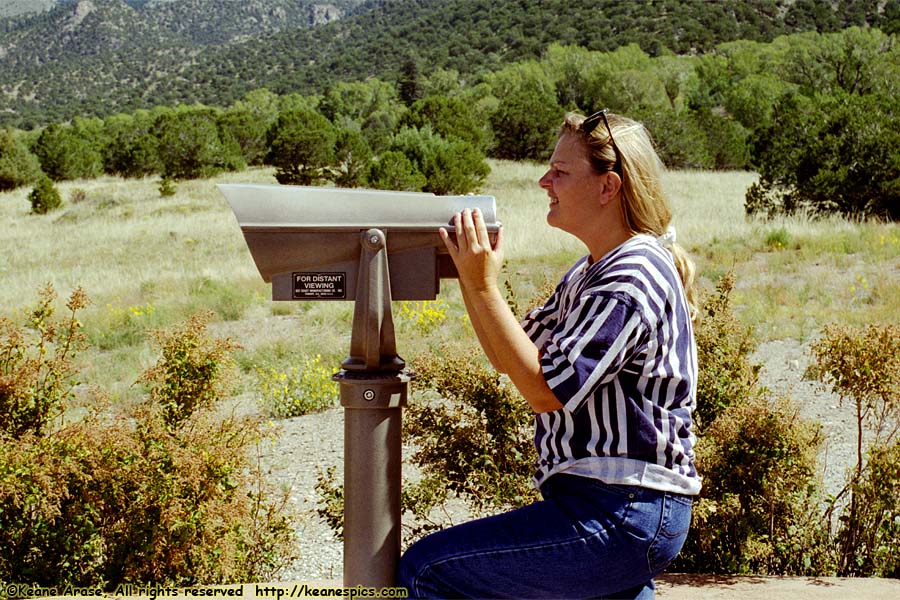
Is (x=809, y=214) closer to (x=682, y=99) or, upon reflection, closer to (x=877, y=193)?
(x=877, y=193)

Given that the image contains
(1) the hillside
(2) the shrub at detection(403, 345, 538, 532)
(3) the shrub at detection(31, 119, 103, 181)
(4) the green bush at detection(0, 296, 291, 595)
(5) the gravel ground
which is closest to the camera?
(4) the green bush at detection(0, 296, 291, 595)

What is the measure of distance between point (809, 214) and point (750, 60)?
37.1 metres

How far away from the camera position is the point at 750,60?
4866 centimetres


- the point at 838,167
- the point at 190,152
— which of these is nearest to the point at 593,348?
the point at 838,167

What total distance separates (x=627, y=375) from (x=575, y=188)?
1.24ft

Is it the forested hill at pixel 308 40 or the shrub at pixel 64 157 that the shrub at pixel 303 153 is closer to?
the shrub at pixel 64 157

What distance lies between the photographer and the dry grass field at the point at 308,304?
8.02m

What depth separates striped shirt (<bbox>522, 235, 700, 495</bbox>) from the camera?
5.04ft

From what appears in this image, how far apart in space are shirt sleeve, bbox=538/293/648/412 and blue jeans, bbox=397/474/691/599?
19 cm

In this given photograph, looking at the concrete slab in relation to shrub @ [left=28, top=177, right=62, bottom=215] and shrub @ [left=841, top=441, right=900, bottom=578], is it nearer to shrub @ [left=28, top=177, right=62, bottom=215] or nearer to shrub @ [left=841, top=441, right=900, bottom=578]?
shrub @ [left=841, top=441, right=900, bottom=578]

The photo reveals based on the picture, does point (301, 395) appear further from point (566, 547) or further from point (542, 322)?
point (566, 547)

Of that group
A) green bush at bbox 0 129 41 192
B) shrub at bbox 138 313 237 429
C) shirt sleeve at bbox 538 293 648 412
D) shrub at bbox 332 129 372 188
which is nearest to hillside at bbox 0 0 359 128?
green bush at bbox 0 129 41 192

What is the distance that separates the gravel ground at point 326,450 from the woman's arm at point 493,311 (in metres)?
2.02

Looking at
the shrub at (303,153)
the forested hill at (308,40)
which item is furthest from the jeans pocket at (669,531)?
the forested hill at (308,40)
